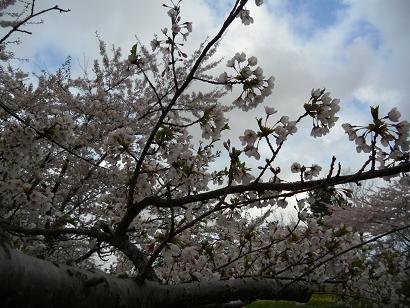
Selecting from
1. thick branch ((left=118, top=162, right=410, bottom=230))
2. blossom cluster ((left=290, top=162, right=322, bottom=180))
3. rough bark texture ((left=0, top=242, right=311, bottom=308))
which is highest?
blossom cluster ((left=290, top=162, right=322, bottom=180))

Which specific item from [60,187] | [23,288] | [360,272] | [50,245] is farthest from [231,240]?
[23,288]

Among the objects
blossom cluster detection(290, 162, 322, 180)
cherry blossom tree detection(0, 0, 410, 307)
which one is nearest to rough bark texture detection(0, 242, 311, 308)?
cherry blossom tree detection(0, 0, 410, 307)

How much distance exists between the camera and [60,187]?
6.51 metres

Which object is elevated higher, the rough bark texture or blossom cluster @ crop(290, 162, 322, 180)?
blossom cluster @ crop(290, 162, 322, 180)

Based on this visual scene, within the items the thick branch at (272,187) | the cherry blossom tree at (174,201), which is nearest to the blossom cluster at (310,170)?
the cherry blossom tree at (174,201)

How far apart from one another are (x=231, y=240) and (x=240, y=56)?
10.9 feet

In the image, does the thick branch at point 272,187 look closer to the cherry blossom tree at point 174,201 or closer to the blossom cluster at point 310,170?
the cherry blossom tree at point 174,201

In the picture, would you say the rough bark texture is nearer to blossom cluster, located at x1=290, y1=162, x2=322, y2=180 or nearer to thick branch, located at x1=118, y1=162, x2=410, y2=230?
thick branch, located at x1=118, y1=162, x2=410, y2=230

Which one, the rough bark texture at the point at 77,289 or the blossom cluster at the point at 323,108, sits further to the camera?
the blossom cluster at the point at 323,108

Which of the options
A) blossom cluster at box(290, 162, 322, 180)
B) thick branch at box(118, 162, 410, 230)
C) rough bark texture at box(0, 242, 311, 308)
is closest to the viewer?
rough bark texture at box(0, 242, 311, 308)

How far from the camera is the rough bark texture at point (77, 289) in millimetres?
946

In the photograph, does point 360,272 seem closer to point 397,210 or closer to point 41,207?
point 41,207

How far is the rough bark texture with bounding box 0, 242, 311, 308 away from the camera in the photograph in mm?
946

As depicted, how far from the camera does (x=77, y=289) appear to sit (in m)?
1.16
